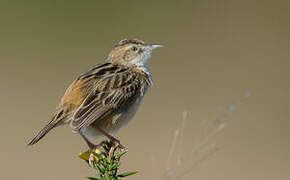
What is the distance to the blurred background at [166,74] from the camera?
983cm

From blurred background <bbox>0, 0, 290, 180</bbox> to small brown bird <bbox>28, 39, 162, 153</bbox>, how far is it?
365 cm

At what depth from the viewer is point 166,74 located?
13.8m

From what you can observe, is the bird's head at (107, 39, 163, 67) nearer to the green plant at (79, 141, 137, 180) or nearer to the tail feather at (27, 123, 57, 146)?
the tail feather at (27, 123, 57, 146)

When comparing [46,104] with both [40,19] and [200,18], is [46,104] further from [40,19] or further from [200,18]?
[200,18]

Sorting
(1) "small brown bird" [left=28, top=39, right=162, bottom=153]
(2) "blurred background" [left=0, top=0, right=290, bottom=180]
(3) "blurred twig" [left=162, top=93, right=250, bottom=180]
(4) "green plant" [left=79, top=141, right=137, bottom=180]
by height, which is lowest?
(4) "green plant" [left=79, top=141, right=137, bottom=180]

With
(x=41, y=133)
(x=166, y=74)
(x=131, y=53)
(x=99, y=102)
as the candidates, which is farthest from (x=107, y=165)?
(x=166, y=74)

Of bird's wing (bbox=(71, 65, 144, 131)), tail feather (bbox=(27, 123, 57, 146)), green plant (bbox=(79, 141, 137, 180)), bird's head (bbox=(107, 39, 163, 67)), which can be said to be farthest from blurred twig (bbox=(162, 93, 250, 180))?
bird's head (bbox=(107, 39, 163, 67))

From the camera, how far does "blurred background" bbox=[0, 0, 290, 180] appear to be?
32.2 feet

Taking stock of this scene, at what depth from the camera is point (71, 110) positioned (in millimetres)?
5195

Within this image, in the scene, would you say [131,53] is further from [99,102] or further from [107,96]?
[99,102]

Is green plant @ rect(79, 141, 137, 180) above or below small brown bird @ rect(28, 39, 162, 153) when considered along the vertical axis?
below

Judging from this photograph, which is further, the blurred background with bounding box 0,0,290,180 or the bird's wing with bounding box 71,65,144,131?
the blurred background with bounding box 0,0,290,180

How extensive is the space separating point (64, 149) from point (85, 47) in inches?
185

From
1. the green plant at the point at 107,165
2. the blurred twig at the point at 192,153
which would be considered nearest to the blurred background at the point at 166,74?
the blurred twig at the point at 192,153
